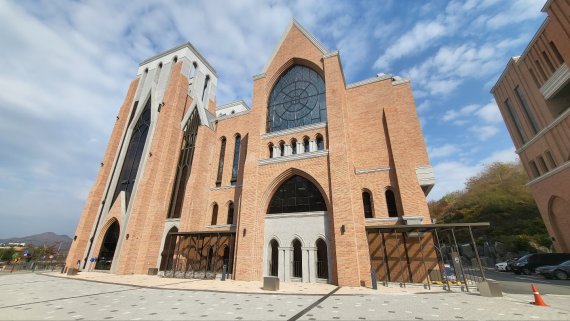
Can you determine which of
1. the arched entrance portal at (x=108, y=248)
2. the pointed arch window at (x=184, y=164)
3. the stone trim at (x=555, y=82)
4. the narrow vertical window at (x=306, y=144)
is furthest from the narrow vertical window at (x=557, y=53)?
the arched entrance portal at (x=108, y=248)

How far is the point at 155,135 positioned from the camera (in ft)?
82.6

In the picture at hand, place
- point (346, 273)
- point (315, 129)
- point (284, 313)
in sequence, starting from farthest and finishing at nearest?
point (315, 129)
point (346, 273)
point (284, 313)

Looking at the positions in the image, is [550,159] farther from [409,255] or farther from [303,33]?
[303,33]

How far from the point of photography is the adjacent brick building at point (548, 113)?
20.0m

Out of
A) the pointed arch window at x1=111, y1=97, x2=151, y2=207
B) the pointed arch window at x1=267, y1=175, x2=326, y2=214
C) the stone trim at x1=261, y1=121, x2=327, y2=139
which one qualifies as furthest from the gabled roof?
the pointed arch window at x1=111, y1=97, x2=151, y2=207

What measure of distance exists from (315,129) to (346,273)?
10664 mm

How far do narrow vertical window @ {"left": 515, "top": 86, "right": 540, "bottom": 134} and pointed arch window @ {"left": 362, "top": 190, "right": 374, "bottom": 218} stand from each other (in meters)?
22.9

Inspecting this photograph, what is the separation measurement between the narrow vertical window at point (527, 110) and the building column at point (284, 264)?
29.8 metres

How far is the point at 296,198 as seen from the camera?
17.8m

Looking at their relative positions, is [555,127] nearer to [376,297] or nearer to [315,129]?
[315,129]

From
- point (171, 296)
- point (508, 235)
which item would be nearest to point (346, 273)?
point (171, 296)

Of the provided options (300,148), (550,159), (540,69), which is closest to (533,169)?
(550,159)

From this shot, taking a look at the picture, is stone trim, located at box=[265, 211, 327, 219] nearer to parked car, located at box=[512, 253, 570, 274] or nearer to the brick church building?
the brick church building

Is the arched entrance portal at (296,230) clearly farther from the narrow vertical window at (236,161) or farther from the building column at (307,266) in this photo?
the narrow vertical window at (236,161)
